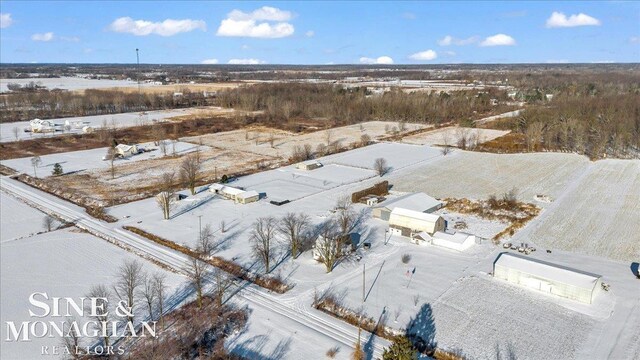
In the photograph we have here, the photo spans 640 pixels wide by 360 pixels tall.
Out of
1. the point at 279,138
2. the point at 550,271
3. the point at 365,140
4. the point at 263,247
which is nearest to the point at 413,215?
the point at 550,271

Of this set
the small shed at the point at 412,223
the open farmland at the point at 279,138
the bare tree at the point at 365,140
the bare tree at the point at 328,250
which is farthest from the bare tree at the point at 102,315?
the bare tree at the point at 365,140

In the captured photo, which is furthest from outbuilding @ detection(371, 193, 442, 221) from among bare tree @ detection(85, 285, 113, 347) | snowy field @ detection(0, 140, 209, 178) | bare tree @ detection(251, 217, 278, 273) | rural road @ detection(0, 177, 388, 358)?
snowy field @ detection(0, 140, 209, 178)

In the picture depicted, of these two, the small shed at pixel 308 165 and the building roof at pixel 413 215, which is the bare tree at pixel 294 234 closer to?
the building roof at pixel 413 215

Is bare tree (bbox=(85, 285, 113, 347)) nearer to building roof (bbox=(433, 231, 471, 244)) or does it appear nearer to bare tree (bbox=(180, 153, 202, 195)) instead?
bare tree (bbox=(180, 153, 202, 195))

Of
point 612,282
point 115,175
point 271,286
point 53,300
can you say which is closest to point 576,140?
point 612,282

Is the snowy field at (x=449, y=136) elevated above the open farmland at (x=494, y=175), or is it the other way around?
the snowy field at (x=449, y=136)

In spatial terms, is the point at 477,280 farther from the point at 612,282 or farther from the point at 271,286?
the point at 271,286
